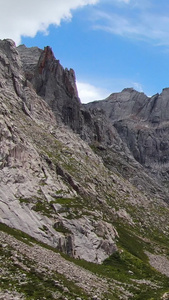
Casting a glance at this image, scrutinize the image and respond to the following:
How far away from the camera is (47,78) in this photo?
19112 cm

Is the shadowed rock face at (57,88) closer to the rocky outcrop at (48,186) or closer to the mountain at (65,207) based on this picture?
the mountain at (65,207)

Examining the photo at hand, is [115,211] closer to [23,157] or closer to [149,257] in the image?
[149,257]

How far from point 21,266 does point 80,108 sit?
16523cm

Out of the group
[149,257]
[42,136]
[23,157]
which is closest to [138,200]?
[42,136]

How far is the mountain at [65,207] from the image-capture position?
39.3 meters

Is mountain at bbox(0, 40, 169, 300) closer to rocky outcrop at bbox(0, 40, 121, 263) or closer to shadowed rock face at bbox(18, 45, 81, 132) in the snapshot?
rocky outcrop at bbox(0, 40, 121, 263)

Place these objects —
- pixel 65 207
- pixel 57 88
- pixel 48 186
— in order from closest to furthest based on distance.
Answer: pixel 65 207
pixel 48 186
pixel 57 88

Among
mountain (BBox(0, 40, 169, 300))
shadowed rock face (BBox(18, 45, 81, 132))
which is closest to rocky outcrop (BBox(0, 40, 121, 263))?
mountain (BBox(0, 40, 169, 300))

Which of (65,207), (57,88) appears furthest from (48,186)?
(57,88)

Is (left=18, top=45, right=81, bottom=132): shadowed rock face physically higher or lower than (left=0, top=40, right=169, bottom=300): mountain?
higher

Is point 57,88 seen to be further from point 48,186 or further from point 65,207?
point 65,207

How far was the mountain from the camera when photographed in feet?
129

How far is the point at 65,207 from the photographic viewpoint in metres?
79.4

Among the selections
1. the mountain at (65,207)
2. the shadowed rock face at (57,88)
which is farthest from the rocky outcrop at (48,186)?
the shadowed rock face at (57,88)
